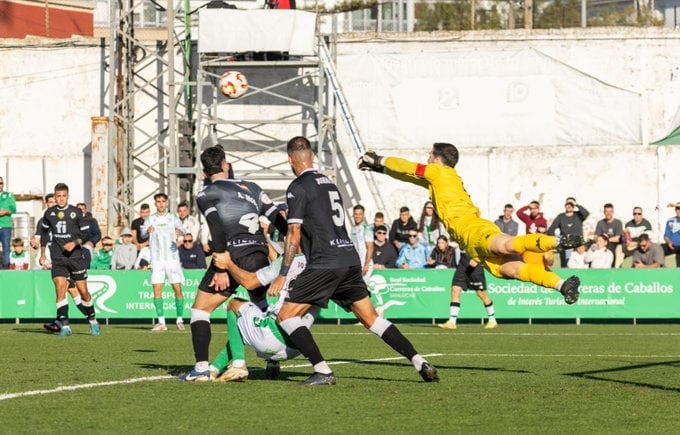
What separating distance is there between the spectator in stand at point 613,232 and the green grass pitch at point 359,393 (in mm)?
10068

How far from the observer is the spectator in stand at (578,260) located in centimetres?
2658

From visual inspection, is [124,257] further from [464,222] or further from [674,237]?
[464,222]

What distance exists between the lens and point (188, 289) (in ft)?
82.8

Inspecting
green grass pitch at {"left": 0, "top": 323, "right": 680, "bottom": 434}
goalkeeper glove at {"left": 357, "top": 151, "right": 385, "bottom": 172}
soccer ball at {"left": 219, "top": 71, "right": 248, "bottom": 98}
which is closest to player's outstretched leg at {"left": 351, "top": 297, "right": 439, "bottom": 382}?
green grass pitch at {"left": 0, "top": 323, "right": 680, "bottom": 434}

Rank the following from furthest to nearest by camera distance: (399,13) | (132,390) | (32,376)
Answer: (399,13)
(32,376)
(132,390)

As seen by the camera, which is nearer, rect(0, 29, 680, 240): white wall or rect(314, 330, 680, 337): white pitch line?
rect(314, 330, 680, 337): white pitch line

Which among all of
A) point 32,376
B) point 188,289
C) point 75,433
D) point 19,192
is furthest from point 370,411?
point 19,192

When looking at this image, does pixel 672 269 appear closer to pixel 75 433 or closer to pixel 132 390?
pixel 132 390

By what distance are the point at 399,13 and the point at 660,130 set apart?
7.33m

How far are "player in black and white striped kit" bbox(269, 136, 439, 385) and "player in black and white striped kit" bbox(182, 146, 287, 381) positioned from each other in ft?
1.62

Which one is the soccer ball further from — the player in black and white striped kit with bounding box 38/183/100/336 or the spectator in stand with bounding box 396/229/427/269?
the player in black and white striped kit with bounding box 38/183/100/336

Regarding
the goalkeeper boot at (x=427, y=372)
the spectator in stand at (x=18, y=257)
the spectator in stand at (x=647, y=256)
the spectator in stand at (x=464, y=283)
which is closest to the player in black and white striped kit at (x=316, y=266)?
the goalkeeper boot at (x=427, y=372)

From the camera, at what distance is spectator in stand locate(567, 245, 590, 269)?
2658 cm

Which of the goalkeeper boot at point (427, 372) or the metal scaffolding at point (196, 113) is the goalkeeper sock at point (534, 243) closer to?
the goalkeeper boot at point (427, 372)
